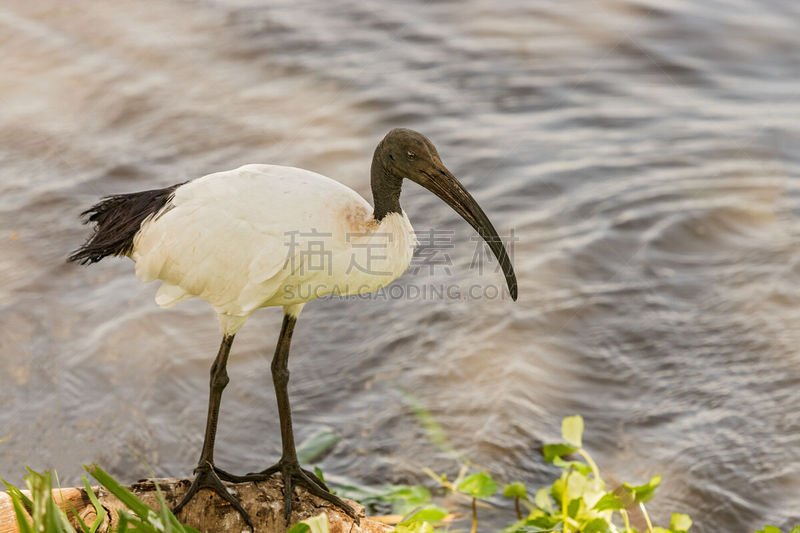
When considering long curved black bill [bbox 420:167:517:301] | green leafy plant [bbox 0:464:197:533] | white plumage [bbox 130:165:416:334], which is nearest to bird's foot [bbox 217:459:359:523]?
green leafy plant [bbox 0:464:197:533]

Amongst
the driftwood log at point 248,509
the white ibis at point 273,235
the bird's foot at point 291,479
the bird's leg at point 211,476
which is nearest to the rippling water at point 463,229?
the bird's foot at point 291,479

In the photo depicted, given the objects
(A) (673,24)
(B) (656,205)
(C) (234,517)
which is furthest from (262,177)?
(A) (673,24)

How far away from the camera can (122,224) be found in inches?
155

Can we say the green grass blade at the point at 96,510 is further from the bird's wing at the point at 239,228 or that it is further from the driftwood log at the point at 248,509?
the bird's wing at the point at 239,228

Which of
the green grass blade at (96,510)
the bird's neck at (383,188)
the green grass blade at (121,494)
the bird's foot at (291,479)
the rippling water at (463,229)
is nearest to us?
the green grass blade at (121,494)

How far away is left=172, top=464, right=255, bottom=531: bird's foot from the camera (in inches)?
152

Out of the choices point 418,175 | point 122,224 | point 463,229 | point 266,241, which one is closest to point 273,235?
point 266,241

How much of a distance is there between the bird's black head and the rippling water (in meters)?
2.22

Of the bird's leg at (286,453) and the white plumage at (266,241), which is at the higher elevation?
the white plumage at (266,241)

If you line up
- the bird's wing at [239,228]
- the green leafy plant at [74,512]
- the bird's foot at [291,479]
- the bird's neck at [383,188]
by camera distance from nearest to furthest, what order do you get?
1. the green leafy plant at [74,512]
2. the bird's wing at [239,228]
3. the bird's neck at [383,188]
4. the bird's foot at [291,479]

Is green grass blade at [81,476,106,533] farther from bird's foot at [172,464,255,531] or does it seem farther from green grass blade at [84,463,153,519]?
bird's foot at [172,464,255,531]

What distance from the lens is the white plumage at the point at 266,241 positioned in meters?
3.64

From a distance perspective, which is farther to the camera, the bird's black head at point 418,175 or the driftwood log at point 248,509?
the driftwood log at point 248,509

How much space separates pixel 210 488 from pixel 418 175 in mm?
1622
